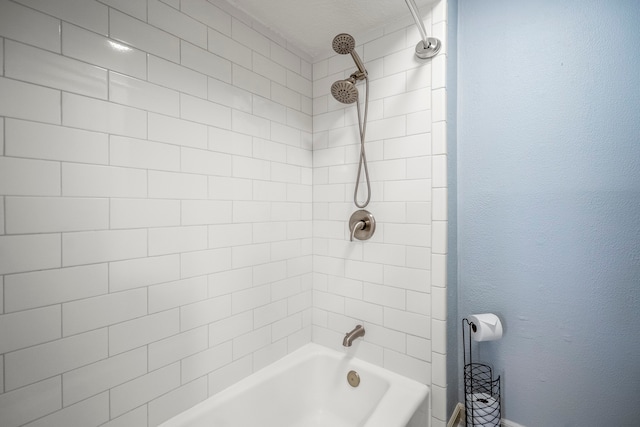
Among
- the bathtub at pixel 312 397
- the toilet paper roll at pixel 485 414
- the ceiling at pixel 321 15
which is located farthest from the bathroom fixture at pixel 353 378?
the ceiling at pixel 321 15

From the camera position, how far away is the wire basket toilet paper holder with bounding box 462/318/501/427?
3.85 feet

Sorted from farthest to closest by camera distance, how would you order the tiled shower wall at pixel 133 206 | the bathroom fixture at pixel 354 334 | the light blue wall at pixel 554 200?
1. the bathroom fixture at pixel 354 334
2. the light blue wall at pixel 554 200
3. the tiled shower wall at pixel 133 206

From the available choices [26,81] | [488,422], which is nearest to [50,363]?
[26,81]

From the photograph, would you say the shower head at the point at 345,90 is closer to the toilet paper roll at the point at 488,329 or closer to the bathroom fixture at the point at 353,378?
the toilet paper roll at the point at 488,329

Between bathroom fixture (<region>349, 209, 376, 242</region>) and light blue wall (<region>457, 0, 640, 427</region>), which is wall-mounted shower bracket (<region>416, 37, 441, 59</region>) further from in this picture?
bathroom fixture (<region>349, 209, 376, 242</region>)

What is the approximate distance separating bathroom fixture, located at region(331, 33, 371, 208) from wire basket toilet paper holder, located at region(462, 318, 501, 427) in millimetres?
877

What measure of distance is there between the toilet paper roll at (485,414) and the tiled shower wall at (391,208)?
0.13m

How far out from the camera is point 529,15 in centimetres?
118

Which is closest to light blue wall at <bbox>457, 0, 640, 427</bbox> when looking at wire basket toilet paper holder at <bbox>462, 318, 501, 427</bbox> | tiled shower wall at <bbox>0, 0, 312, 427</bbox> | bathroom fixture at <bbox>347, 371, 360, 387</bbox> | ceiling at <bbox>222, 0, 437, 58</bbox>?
wire basket toilet paper holder at <bbox>462, 318, 501, 427</bbox>

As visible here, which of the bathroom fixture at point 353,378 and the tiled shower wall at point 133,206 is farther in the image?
the bathroom fixture at point 353,378

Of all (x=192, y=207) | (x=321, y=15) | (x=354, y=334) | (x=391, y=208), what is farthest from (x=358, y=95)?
(x=354, y=334)

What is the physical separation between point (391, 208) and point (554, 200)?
69 centimetres

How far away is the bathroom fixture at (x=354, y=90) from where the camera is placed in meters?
1.12

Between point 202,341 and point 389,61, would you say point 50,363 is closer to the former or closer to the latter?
point 202,341
